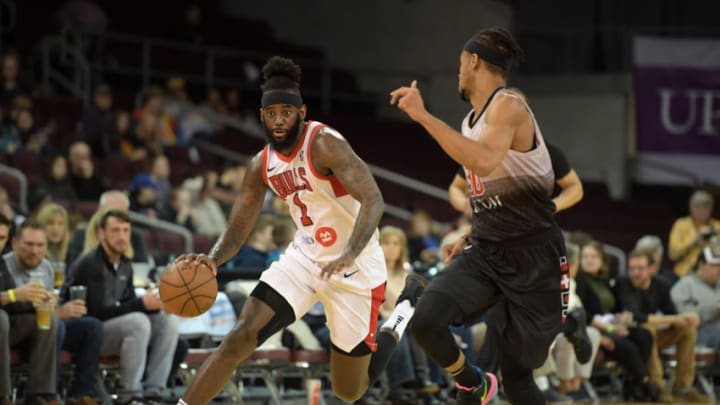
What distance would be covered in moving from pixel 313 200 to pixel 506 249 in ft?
3.22

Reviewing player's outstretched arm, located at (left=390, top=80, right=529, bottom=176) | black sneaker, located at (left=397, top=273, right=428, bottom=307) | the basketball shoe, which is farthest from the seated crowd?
player's outstretched arm, located at (left=390, top=80, right=529, bottom=176)

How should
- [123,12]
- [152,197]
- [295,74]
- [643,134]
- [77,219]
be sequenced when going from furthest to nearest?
[123,12], [643,134], [152,197], [77,219], [295,74]

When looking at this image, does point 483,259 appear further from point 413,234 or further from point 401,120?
point 401,120

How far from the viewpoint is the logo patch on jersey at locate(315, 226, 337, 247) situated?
616 centimetres

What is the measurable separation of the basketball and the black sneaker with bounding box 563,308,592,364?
3.56m

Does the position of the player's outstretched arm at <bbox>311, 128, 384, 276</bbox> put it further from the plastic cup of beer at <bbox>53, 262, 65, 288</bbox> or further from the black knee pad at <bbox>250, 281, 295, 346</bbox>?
the plastic cup of beer at <bbox>53, 262, 65, 288</bbox>

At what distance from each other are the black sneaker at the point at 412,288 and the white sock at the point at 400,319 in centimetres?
4

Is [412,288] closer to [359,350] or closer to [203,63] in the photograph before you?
[359,350]

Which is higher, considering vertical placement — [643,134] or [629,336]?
[643,134]

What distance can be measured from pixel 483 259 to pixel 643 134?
440 inches

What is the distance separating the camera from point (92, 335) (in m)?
8.03

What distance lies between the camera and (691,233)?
12188mm

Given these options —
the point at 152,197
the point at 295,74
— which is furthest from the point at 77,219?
the point at 295,74

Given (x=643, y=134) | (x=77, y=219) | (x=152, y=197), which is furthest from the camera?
(x=643, y=134)
